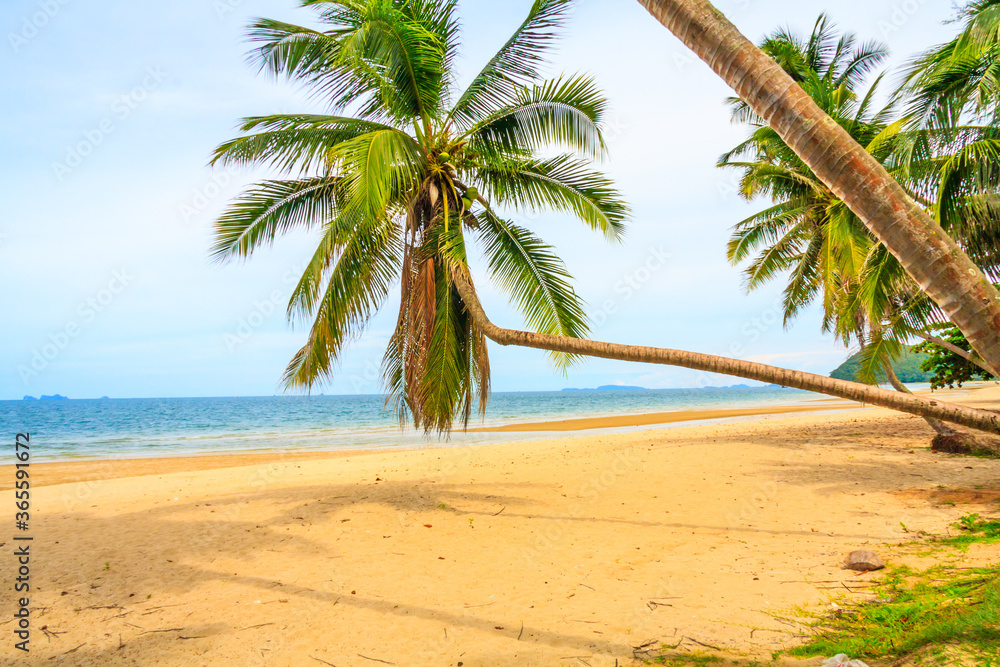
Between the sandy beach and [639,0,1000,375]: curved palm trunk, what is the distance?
2.33m

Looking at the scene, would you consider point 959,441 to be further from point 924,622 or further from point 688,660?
point 688,660

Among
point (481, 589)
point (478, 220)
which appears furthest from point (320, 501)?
point (478, 220)

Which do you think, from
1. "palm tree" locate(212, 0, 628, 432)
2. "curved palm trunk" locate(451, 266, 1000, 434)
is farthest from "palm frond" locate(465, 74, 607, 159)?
"curved palm trunk" locate(451, 266, 1000, 434)

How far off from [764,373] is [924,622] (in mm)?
1636

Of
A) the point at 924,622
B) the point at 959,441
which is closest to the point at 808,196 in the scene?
the point at 959,441

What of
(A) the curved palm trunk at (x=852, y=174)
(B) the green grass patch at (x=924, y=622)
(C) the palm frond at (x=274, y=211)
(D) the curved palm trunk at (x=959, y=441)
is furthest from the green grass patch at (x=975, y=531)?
(C) the palm frond at (x=274, y=211)

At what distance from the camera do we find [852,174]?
265cm

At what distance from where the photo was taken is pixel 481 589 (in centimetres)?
465

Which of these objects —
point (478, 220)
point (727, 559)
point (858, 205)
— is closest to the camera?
point (858, 205)

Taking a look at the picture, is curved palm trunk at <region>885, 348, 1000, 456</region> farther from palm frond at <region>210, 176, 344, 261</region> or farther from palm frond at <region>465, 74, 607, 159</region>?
palm frond at <region>210, 176, 344, 261</region>

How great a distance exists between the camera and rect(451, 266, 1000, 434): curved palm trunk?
320 cm

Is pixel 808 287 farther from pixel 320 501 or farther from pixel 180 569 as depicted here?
pixel 180 569

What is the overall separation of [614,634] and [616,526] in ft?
9.16

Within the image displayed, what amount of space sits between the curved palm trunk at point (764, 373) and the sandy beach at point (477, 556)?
1642 mm
